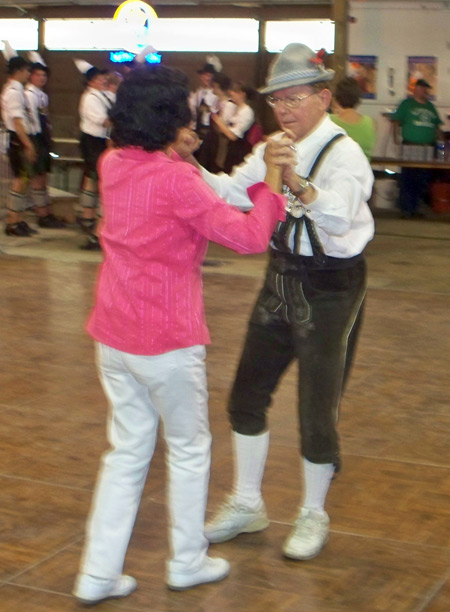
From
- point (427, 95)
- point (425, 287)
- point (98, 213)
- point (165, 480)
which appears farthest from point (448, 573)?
point (427, 95)

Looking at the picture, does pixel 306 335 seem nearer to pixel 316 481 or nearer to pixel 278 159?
pixel 316 481

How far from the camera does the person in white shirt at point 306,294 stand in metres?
3.20

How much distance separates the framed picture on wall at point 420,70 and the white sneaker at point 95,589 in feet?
34.1

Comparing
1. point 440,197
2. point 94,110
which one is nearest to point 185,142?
point 94,110

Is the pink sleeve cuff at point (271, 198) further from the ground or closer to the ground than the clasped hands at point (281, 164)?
closer to the ground

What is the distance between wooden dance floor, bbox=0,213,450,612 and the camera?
3.23 m

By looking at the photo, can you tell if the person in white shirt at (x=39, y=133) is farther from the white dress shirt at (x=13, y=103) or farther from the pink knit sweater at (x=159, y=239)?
the pink knit sweater at (x=159, y=239)

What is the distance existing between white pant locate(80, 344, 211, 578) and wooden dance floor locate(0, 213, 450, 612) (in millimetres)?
246

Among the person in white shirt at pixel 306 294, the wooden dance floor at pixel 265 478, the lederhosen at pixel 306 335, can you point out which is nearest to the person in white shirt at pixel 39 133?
the wooden dance floor at pixel 265 478

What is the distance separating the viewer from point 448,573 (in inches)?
133

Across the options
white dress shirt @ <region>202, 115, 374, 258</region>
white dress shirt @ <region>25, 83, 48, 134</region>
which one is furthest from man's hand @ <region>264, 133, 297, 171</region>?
white dress shirt @ <region>25, 83, 48, 134</region>

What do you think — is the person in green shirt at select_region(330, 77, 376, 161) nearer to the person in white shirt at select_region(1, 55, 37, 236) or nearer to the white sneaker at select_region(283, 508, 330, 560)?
the person in white shirt at select_region(1, 55, 37, 236)

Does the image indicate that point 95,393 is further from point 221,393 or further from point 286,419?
point 286,419

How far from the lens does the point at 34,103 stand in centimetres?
1038
